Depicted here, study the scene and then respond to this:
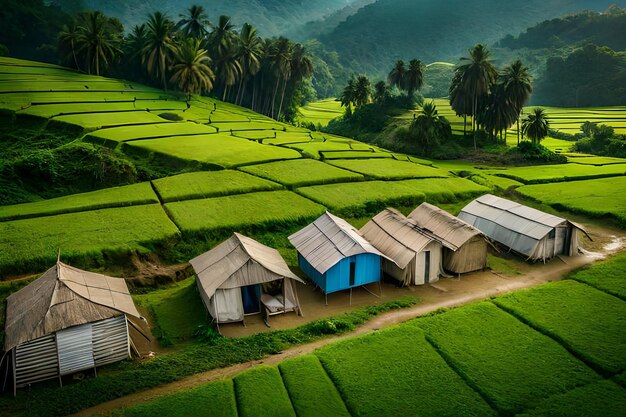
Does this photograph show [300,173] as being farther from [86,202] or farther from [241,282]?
[241,282]

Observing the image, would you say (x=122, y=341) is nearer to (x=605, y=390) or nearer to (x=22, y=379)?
(x=22, y=379)

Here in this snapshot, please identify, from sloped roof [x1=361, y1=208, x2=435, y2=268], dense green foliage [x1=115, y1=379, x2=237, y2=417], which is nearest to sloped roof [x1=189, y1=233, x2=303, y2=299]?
dense green foliage [x1=115, y1=379, x2=237, y2=417]

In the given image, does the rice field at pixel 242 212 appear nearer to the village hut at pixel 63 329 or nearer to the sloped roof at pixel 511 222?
the village hut at pixel 63 329

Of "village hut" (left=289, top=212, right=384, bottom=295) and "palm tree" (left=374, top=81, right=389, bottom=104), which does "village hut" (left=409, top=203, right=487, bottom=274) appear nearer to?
"village hut" (left=289, top=212, right=384, bottom=295)

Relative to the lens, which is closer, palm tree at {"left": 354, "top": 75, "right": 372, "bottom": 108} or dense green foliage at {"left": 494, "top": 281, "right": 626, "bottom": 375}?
dense green foliage at {"left": 494, "top": 281, "right": 626, "bottom": 375}

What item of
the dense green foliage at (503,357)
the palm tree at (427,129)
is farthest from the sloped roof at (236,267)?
the palm tree at (427,129)

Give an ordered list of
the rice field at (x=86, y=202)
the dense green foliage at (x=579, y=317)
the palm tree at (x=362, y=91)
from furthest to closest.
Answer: the palm tree at (x=362, y=91) < the rice field at (x=86, y=202) < the dense green foliage at (x=579, y=317)

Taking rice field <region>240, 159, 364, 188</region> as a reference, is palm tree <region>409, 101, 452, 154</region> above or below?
above

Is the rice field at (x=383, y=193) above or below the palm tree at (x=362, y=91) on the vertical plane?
below
